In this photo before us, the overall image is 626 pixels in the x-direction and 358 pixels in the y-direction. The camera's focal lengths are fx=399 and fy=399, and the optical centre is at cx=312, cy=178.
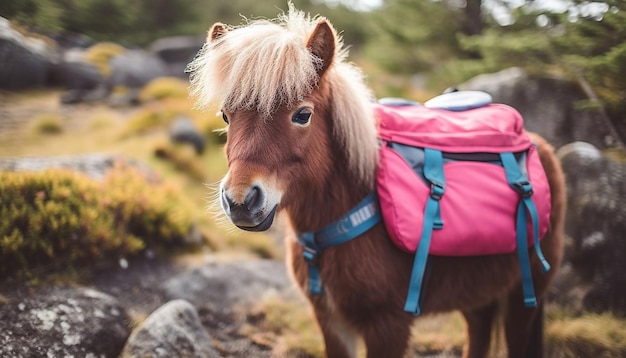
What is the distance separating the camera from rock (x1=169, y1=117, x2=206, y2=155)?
324 inches

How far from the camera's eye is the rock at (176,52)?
17.3 m

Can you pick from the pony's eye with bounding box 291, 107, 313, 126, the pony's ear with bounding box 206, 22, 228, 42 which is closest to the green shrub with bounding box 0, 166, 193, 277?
the pony's ear with bounding box 206, 22, 228, 42

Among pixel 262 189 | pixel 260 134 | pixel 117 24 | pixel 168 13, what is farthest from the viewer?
pixel 168 13

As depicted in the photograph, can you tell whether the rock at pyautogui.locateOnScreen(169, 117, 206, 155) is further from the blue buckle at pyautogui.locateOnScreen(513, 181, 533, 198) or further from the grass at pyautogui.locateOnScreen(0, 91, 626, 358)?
the blue buckle at pyautogui.locateOnScreen(513, 181, 533, 198)

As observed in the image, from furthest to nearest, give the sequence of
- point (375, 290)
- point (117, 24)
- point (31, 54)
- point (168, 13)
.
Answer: point (168, 13), point (117, 24), point (31, 54), point (375, 290)

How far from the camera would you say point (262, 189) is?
1726mm

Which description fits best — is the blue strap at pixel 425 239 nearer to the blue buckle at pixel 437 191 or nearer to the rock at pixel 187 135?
the blue buckle at pixel 437 191

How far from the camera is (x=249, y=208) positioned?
168 centimetres

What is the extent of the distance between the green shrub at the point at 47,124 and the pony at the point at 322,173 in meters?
2.53

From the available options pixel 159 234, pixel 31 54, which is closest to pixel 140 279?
pixel 159 234

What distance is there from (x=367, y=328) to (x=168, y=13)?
594 inches

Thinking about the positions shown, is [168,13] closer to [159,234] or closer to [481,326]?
[159,234]

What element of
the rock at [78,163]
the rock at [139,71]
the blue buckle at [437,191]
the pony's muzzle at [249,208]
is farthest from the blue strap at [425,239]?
the rock at [139,71]

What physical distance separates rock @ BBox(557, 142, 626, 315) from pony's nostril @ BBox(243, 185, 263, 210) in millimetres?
3146
